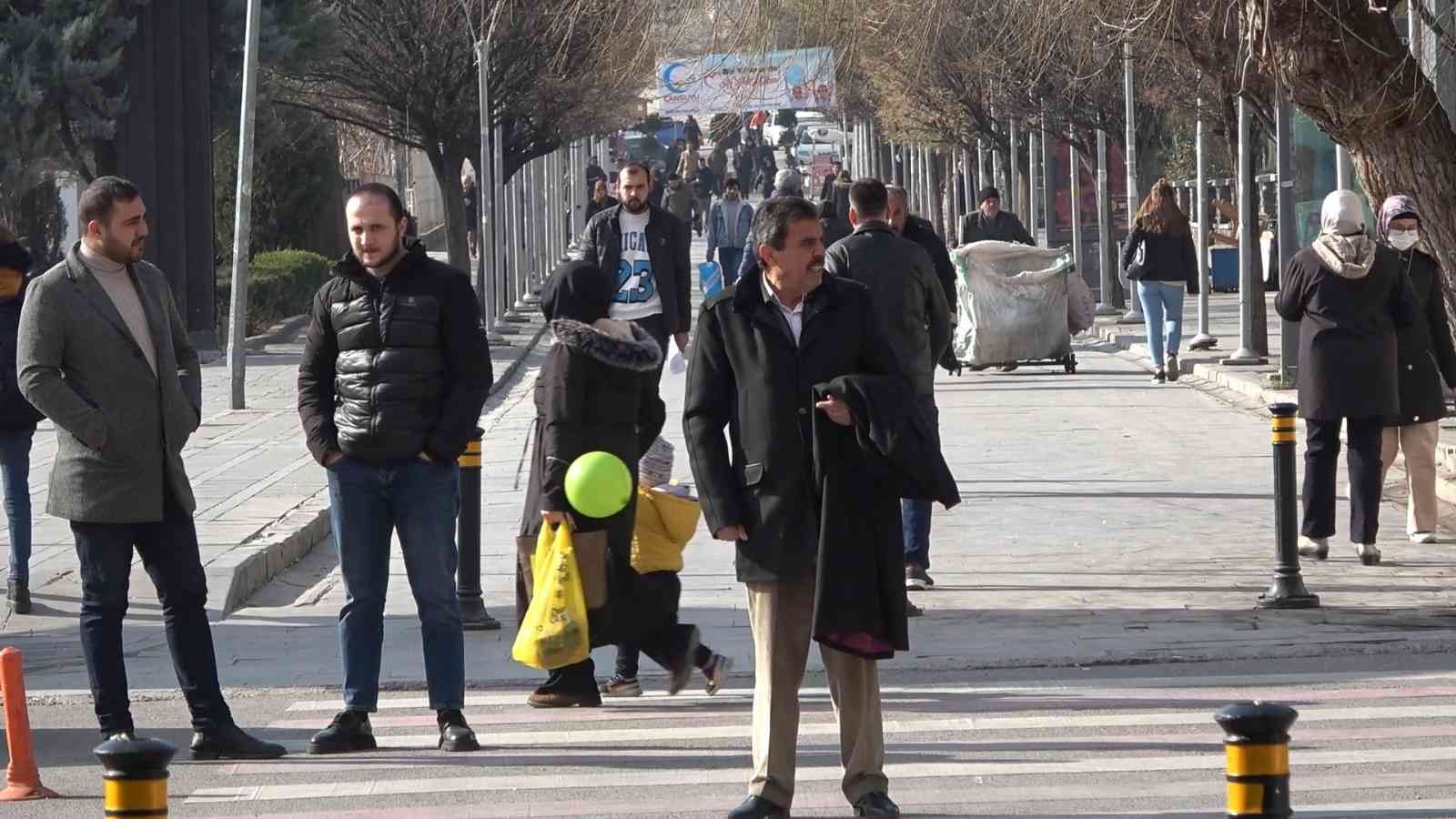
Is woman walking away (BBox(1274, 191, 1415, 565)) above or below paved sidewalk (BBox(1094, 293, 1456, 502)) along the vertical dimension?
above

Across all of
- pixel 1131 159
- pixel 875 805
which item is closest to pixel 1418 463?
pixel 875 805

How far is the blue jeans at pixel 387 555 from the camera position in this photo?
7.16 meters

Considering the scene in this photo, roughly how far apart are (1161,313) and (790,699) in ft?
51.6

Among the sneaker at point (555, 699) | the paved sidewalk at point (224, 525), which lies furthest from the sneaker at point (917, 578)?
the paved sidewalk at point (224, 525)

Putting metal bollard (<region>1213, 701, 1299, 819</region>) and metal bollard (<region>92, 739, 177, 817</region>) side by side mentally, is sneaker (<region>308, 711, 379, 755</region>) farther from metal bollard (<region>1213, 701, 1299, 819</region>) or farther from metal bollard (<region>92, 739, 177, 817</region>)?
metal bollard (<region>1213, 701, 1299, 819</region>)

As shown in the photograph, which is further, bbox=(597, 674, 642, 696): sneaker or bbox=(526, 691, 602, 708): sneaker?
bbox=(597, 674, 642, 696): sneaker

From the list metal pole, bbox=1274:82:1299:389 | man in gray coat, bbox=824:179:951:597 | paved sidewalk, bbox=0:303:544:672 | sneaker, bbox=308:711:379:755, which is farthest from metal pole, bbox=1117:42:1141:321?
sneaker, bbox=308:711:379:755

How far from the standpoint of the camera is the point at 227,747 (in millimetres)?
7242

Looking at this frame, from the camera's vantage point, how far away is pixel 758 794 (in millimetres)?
6031

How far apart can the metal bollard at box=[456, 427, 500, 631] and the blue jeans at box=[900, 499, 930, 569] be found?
1.89 m

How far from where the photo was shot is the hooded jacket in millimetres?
7066

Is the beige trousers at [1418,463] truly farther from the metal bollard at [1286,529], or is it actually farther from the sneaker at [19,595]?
the sneaker at [19,595]

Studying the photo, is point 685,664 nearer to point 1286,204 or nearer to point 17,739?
point 17,739

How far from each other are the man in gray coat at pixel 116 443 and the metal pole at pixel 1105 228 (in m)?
24.0
